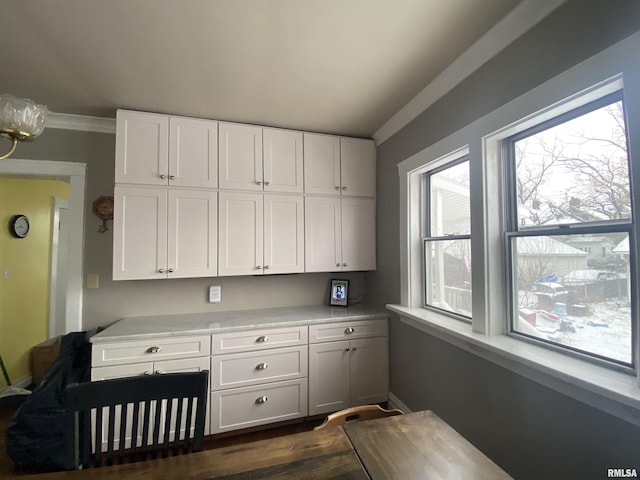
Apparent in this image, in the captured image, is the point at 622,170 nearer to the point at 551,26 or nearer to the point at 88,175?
the point at 551,26

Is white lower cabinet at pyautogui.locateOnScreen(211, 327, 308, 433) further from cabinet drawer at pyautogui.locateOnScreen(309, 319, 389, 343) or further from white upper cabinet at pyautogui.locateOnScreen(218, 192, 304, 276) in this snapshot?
white upper cabinet at pyautogui.locateOnScreen(218, 192, 304, 276)

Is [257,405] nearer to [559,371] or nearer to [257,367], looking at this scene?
[257,367]

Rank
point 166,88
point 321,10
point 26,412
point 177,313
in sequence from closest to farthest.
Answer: point 321,10 < point 26,412 < point 166,88 < point 177,313

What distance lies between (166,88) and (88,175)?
113 centimetres

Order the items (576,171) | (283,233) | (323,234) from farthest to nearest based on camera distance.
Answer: (323,234) < (283,233) < (576,171)

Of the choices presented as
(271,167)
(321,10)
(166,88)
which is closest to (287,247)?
(271,167)

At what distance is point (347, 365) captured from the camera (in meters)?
2.38

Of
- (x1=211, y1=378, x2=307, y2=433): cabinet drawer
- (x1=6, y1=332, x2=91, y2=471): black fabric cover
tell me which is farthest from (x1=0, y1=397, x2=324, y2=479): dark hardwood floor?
(x1=6, y1=332, x2=91, y2=471): black fabric cover

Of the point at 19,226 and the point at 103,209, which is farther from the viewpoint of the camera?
the point at 19,226

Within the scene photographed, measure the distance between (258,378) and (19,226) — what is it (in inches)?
121

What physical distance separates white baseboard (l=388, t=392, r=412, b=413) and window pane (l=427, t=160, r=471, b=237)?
4.49ft

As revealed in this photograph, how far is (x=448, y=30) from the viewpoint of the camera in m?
1.45

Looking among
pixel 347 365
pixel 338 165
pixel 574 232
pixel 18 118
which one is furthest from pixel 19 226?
pixel 574 232

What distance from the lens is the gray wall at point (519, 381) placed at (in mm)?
1036
